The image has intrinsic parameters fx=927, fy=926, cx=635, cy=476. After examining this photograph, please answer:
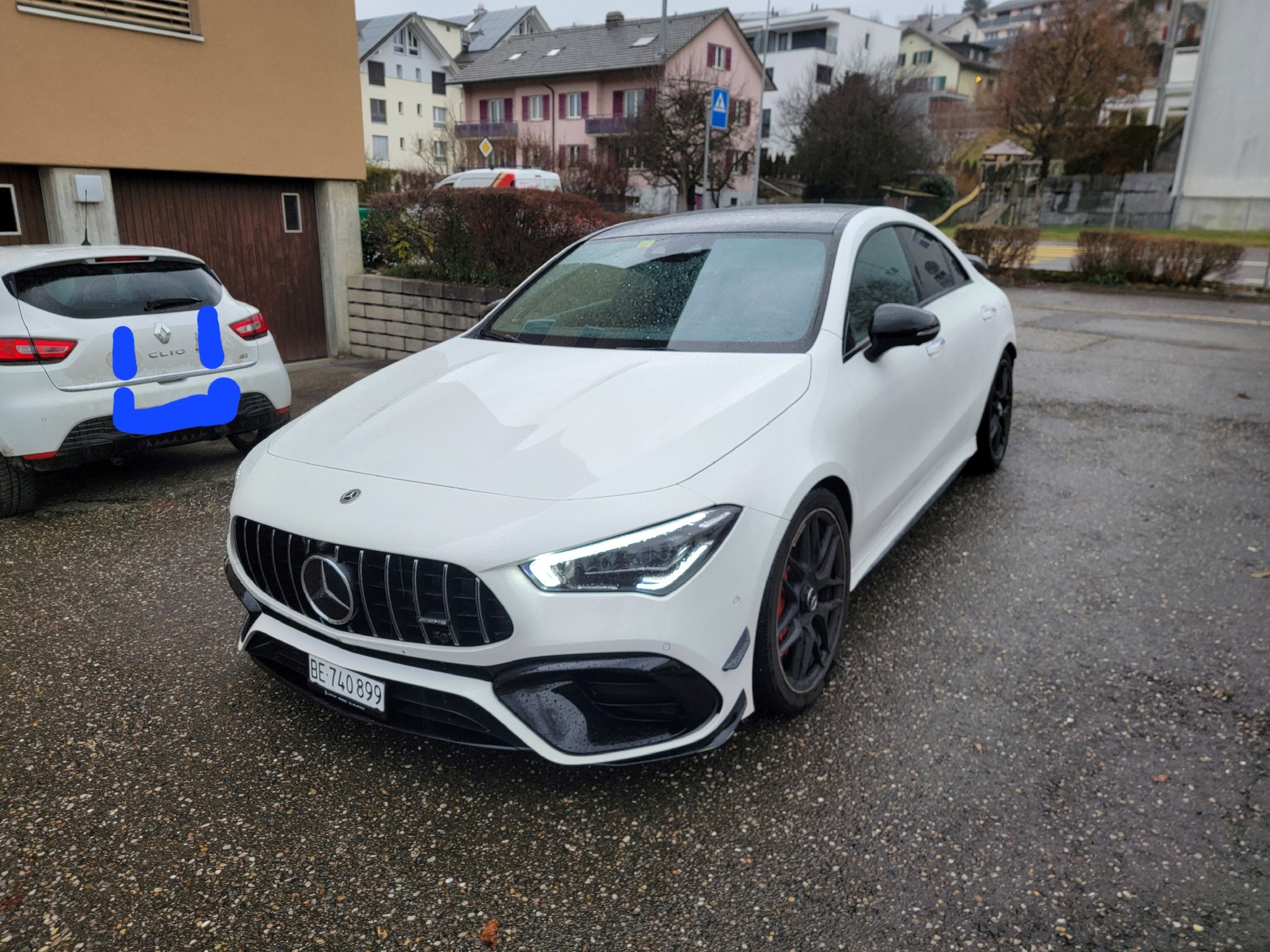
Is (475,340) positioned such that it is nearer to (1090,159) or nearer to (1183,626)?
(1183,626)

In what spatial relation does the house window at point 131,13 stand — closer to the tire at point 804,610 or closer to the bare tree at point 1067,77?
the tire at point 804,610

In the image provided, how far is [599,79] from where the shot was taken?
49.6 meters

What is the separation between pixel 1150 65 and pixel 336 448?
Answer: 64058 mm

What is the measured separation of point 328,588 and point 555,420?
2.69 feet

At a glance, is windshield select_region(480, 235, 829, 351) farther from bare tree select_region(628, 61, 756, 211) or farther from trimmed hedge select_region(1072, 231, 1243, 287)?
bare tree select_region(628, 61, 756, 211)

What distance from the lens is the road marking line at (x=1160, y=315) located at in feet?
42.2

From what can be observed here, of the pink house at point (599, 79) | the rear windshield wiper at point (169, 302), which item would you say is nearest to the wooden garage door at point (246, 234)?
the rear windshield wiper at point (169, 302)

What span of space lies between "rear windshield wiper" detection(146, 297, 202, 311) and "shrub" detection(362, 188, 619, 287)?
3428mm

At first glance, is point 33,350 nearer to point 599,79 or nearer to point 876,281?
point 876,281

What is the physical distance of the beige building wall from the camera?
25.0ft

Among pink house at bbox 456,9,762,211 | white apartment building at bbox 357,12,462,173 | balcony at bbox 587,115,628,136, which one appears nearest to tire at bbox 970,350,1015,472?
pink house at bbox 456,9,762,211

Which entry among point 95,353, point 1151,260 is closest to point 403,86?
point 1151,260

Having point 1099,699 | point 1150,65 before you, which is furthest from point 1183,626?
point 1150,65

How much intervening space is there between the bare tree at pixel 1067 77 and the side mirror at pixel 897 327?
→ 142 feet
